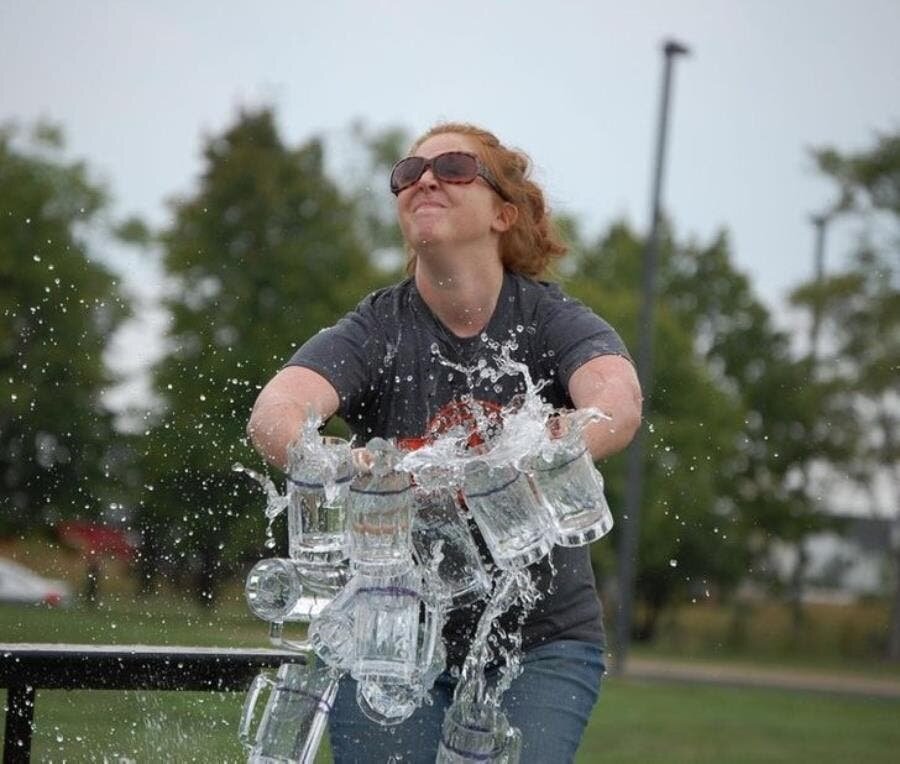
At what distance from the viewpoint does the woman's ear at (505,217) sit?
4.25m

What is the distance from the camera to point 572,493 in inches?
138

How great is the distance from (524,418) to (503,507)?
0.69ft

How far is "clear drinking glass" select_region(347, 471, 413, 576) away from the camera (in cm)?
330

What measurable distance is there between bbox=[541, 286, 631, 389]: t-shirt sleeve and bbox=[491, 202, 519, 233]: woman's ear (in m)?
0.25

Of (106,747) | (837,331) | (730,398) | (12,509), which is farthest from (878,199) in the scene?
(106,747)

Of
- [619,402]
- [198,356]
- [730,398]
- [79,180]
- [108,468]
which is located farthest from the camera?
[730,398]

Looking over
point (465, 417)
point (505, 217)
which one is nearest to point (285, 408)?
point (465, 417)

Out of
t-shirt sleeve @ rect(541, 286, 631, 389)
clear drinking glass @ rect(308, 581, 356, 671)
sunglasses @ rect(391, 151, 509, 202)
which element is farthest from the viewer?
sunglasses @ rect(391, 151, 509, 202)

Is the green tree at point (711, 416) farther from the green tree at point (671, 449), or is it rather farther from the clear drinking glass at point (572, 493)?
the clear drinking glass at point (572, 493)

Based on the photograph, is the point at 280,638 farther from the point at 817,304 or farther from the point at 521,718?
the point at 817,304

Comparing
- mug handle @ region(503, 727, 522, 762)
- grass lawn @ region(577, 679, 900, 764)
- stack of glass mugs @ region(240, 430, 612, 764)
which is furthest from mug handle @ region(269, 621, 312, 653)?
grass lawn @ region(577, 679, 900, 764)

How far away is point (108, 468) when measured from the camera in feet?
63.1

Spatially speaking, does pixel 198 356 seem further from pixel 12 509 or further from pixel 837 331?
pixel 837 331

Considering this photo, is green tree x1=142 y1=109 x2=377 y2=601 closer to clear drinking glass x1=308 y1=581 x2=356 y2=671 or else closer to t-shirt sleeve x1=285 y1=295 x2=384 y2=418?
t-shirt sleeve x1=285 y1=295 x2=384 y2=418
